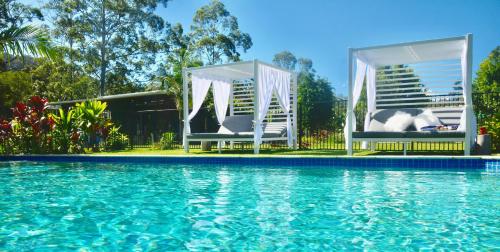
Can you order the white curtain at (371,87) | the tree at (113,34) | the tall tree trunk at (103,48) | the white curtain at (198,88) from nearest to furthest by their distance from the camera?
the white curtain at (371,87)
the white curtain at (198,88)
the tree at (113,34)
the tall tree trunk at (103,48)

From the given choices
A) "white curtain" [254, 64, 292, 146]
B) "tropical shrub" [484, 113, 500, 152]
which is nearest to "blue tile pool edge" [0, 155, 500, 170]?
"white curtain" [254, 64, 292, 146]

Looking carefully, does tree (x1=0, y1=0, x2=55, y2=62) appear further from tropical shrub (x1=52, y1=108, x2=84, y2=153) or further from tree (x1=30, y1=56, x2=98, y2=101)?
tree (x1=30, y1=56, x2=98, y2=101)

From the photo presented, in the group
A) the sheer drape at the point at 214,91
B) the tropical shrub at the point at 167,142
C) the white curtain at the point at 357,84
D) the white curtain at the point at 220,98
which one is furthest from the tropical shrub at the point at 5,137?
the white curtain at the point at 357,84

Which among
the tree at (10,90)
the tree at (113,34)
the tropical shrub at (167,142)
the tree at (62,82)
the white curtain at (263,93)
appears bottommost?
the tropical shrub at (167,142)

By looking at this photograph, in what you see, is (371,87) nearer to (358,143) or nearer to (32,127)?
(358,143)

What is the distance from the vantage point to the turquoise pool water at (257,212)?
3191 mm

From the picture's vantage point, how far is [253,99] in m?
13.0

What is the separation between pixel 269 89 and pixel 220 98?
258cm

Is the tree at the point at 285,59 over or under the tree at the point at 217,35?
over

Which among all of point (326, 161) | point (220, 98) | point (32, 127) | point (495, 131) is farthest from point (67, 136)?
point (495, 131)

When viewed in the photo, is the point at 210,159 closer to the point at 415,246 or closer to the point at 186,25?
the point at 415,246

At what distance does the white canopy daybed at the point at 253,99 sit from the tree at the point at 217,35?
1632 centimetres

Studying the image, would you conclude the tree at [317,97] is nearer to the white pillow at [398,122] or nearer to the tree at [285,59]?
the white pillow at [398,122]

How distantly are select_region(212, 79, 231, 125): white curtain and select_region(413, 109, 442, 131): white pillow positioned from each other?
20.2 feet
